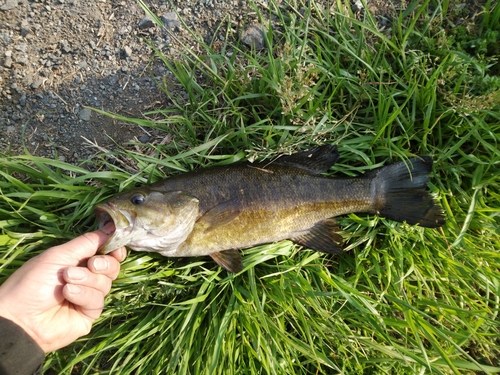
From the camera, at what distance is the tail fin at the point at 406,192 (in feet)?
9.77

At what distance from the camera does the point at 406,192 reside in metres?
3.03

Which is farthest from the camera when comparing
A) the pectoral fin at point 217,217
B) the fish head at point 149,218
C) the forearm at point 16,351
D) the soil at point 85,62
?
the soil at point 85,62

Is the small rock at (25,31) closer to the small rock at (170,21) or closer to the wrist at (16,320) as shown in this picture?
the small rock at (170,21)

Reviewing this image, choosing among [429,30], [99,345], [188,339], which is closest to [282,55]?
[429,30]

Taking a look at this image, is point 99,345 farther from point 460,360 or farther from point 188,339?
point 460,360

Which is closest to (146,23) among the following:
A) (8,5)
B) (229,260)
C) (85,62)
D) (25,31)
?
(85,62)

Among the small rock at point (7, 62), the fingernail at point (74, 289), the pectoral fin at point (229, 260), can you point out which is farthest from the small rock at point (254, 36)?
the fingernail at point (74, 289)

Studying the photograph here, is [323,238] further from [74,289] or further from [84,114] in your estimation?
[84,114]

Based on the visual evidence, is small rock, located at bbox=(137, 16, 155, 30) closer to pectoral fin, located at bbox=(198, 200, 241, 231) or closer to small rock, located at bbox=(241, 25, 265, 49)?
small rock, located at bbox=(241, 25, 265, 49)

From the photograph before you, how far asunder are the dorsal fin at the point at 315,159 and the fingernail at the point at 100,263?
160cm

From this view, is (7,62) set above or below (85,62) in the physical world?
above

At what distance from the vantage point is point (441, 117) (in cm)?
306

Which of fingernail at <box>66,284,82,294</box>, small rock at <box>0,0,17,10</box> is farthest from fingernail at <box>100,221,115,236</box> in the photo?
small rock at <box>0,0,17,10</box>

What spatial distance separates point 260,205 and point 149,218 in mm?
873
